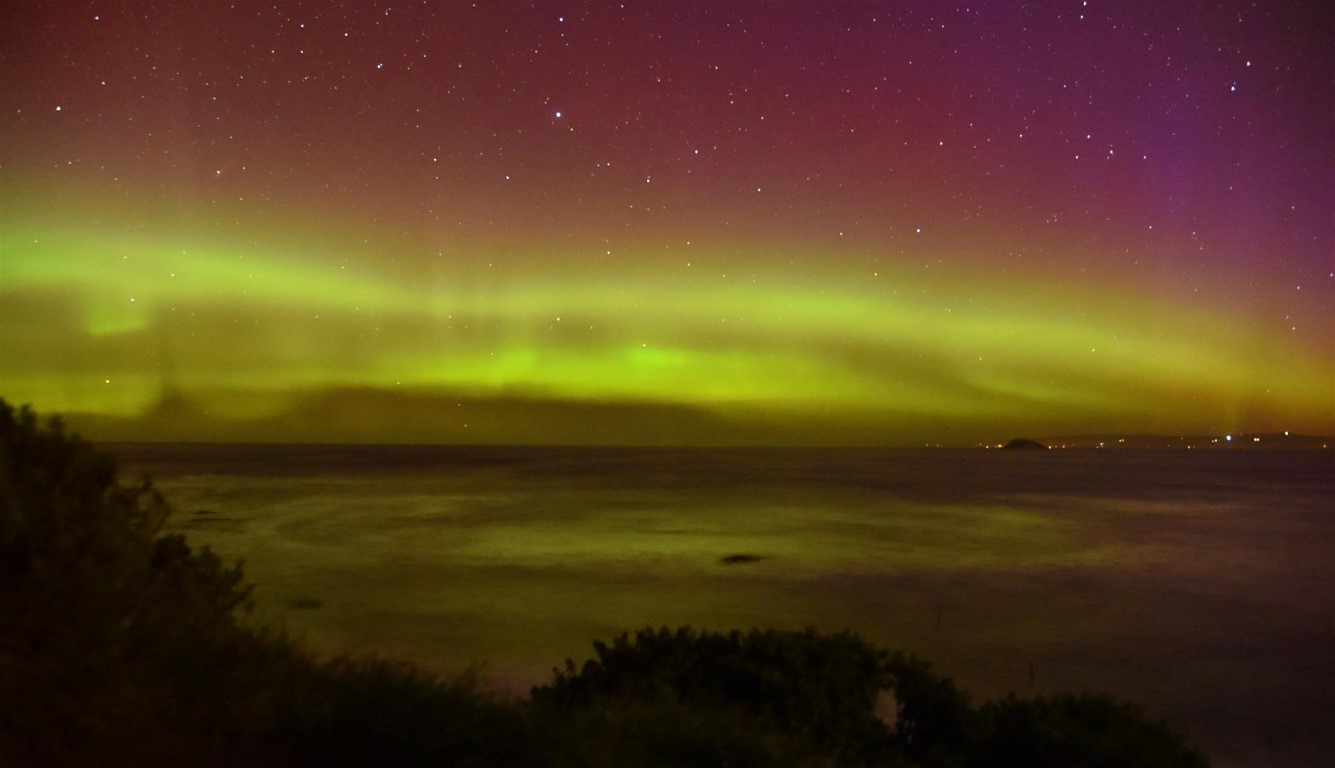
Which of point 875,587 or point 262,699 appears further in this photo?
point 875,587

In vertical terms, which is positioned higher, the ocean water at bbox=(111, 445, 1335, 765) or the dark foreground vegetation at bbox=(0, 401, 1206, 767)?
the dark foreground vegetation at bbox=(0, 401, 1206, 767)

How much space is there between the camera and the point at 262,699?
584 cm

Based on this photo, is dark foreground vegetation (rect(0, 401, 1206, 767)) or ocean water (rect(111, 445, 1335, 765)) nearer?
dark foreground vegetation (rect(0, 401, 1206, 767))

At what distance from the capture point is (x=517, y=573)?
1107 inches

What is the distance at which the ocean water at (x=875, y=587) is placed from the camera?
57.4 feet

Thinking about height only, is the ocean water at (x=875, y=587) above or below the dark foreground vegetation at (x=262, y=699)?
below

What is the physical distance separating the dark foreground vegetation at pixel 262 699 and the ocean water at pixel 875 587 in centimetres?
346

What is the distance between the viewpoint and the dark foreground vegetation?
549cm

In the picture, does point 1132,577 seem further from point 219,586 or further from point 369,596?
point 219,586

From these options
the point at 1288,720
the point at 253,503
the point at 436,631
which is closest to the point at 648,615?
the point at 436,631

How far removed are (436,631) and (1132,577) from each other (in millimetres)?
18589

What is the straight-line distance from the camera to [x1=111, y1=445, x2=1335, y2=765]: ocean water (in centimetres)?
1750

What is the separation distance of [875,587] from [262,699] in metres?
22.5

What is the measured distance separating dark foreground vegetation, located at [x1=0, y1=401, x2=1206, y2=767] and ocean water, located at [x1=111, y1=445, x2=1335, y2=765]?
3.46 meters
